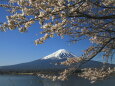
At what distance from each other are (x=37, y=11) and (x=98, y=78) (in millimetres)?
4009

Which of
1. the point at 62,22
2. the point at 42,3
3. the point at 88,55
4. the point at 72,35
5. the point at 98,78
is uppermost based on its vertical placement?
the point at 42,3

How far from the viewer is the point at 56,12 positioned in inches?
193

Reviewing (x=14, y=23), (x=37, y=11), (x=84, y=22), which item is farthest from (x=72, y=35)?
(x=14, y=23)

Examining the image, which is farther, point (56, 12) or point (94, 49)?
point (94, 49)

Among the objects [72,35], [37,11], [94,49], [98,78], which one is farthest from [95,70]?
[37,11]

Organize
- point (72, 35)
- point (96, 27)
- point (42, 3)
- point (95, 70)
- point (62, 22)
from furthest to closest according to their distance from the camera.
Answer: point (95, 70)
point (72, 35)
point (96, 27)
point (62, 22)
point (42, 3)

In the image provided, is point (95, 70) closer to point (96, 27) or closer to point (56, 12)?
point (96, 27)

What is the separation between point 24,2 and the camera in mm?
5152

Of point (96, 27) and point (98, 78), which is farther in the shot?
point (98, 78)

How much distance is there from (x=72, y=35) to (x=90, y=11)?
833 mm

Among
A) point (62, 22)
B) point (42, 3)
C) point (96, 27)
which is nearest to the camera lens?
point (42, 3)

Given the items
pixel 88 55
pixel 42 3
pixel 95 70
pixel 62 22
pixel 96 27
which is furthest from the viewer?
pixel 95 70

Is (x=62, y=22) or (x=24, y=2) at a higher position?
(x=24, y=2)

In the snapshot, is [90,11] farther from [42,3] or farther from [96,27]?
[42,3]
